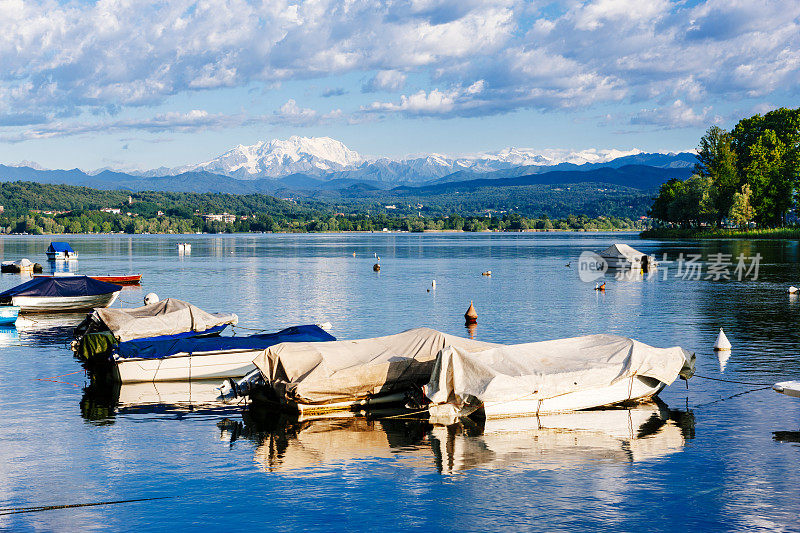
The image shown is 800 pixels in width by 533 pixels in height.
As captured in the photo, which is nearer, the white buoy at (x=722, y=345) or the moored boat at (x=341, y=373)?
the moored boat at (x=341, y=373)

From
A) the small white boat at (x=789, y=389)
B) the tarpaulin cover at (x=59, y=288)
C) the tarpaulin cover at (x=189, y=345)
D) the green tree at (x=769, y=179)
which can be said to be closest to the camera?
the small white boat at (x=789, y=389)

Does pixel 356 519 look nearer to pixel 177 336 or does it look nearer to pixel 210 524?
pixel 210 524

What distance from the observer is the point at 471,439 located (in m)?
26.7

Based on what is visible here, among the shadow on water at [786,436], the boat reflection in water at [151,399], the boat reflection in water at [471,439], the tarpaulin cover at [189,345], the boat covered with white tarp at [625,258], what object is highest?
the boat covered with white tarp at [625,258]

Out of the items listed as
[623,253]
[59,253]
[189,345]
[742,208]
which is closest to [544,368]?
[189,345]

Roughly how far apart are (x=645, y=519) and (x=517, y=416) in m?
10.4

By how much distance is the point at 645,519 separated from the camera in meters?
19.1

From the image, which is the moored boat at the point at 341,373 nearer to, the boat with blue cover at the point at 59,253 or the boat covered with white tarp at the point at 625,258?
the boat covered with white tarp at the point at 625,258

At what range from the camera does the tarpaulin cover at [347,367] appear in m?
29.8

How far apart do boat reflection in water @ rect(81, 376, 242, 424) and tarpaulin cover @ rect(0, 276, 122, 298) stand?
28.6 m

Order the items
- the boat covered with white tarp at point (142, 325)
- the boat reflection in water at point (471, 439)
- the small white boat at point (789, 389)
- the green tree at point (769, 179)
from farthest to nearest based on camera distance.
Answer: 1. the green tree at point (769, 179)
2. the boat covered with white tarp at point (142, 325)
3. the small white boat at point (789, 389)
4. the boat reflection in water at point (471, 439)

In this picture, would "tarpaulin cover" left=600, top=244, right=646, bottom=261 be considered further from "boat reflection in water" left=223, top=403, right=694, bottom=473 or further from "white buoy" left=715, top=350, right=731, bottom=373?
"boat reflection in water" left=223, top=403, right=694, bottom=473

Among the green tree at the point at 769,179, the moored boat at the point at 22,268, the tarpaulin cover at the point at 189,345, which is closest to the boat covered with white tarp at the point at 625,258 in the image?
the moored boat at the point at 22,268

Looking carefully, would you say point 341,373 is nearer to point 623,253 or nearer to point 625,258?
point 625,258
